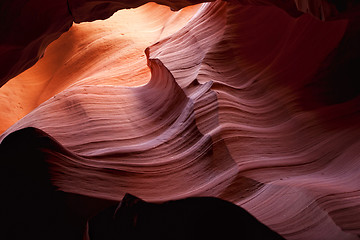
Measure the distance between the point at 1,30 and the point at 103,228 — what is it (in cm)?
105

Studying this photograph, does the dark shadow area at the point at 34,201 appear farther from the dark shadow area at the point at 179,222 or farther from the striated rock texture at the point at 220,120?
the dark shadow area at the point at 179,222

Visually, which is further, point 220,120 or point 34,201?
point 220,120

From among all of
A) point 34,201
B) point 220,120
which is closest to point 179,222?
point 34,201

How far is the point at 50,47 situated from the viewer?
5043mm

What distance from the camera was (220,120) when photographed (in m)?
2.70

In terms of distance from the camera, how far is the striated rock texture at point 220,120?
6.88ft

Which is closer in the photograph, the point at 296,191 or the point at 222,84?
the point at 296,191

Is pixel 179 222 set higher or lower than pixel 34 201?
lower

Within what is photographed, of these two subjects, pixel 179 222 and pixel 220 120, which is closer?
pixel 179 222

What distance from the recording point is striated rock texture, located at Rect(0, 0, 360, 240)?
2.10 m

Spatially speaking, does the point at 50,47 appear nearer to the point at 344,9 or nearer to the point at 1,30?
the point at 1,30

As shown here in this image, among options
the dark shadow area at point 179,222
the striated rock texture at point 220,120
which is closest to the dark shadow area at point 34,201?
the striated rock texture at point 220,120

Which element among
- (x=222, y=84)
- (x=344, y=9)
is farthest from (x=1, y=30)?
(x=344, y=9)

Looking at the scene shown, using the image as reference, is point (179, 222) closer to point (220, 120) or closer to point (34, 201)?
→ point (34, 201)
